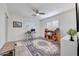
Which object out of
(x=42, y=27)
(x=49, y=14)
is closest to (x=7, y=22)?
(x=42, y=27)

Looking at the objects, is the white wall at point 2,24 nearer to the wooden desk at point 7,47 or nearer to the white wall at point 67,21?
the wooden desk at point 7,47

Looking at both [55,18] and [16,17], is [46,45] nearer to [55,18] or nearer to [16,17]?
[55,18]

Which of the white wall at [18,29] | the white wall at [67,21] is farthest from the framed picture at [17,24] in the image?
the white wall at [67,21]

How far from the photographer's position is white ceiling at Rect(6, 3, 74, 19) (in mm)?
1632

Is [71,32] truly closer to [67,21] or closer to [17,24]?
[67,21]

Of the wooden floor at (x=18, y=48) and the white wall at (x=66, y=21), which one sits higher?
the white wall at (x=66, y=21)

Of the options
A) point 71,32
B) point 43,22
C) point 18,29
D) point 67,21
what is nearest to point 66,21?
point 67,21

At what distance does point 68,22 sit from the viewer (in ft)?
5.32

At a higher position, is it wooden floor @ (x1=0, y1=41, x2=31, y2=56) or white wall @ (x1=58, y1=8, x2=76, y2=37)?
white wall @ (x1=58, y1=8, x2=76, y2=37)

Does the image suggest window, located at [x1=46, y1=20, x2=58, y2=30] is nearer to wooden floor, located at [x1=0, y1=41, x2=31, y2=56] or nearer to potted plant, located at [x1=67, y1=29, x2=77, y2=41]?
potted plant, located at [x1=67, y1=29, x2=77, y2=41]

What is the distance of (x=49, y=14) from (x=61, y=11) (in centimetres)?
17

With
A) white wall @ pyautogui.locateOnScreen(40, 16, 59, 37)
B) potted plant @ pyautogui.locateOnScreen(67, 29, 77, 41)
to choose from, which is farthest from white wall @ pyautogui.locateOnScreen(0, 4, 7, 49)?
potted plant @ pyautogui.locateOnScreen(67, 29, 77, 41)

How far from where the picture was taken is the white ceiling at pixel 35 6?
1632mm

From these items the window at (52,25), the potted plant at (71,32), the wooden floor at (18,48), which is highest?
the window at (52,25)
